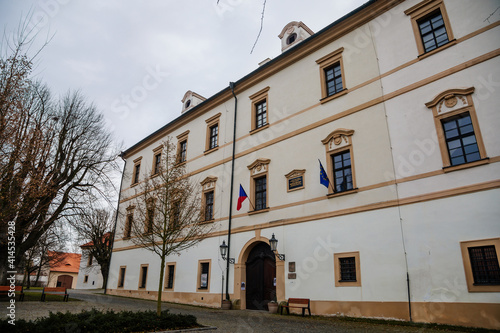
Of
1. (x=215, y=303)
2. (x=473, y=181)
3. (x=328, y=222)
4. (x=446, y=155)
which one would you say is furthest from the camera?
(x=215, y=303)

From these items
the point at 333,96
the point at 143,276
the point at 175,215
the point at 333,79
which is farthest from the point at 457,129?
the point at 143,276

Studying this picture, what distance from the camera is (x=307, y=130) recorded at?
49.9ft

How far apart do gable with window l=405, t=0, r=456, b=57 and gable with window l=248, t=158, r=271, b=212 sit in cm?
815

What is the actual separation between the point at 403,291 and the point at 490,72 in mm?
7425

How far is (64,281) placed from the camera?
6400 cm

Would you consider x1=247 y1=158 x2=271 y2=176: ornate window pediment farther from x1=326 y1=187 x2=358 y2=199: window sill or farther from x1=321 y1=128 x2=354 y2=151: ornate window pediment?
x1=326 y1=187 x2=358 y2=199: window sill

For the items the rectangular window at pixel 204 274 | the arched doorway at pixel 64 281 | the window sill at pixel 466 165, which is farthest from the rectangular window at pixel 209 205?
the arched doorway at pixel 64 281

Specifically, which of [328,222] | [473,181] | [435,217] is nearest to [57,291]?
[328,222]

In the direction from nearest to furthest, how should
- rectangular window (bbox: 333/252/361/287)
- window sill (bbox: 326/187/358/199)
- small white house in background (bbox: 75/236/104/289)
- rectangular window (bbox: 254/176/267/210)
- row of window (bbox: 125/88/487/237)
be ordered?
1. row of window (bbox: 125/88/487/237)
2. rectangular window (bbox: 333/252/361/287)
3. window sill (bbox: 326/187/358/199)
4. rectangular window (bbox: 254/176/267/210)
5. small white house in background (bbox: 75/236/104/289)

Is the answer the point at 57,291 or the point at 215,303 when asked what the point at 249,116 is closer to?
the point at 215,303

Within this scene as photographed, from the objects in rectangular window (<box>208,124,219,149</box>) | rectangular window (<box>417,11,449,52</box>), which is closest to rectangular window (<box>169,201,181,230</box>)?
rectangular window (<box>208,124,219,149</box>)

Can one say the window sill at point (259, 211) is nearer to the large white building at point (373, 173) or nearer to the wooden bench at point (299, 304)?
the large white building at point (373, 173)

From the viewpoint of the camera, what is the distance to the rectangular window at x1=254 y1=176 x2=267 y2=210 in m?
16.4

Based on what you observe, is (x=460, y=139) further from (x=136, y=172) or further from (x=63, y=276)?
(x=63, y=276)
